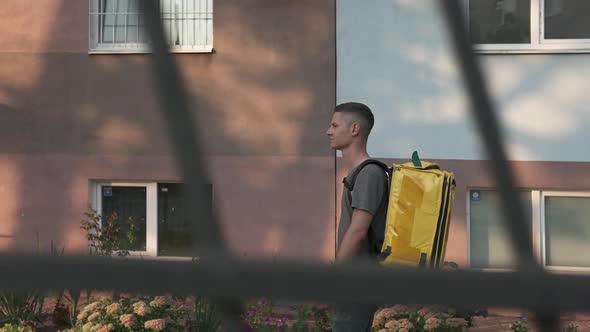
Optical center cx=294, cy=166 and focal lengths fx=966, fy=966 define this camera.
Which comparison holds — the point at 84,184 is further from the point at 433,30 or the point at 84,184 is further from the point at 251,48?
the point at 433,30

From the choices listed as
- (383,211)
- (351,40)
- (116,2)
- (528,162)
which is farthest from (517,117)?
(383,211)

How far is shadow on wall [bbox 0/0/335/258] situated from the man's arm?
4.86m

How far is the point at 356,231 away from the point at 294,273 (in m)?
2.97

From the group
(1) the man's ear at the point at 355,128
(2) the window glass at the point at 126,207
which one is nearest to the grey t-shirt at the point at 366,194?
(1) the man's ear at the point at 355,128

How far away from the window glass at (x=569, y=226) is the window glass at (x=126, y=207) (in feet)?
12.2

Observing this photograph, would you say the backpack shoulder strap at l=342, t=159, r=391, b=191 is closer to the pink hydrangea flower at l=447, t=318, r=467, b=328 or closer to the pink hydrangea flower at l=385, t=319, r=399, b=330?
the pink hydrangea flower at l=447, t=318, r=467, b=328

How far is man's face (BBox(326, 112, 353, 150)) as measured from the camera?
13.1 ft

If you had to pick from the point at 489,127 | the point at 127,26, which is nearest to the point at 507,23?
the point at 127,26

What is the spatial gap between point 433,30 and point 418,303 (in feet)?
26.4

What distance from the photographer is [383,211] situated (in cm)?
374

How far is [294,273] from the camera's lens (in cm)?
65

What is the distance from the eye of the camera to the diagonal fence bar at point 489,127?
0.67m

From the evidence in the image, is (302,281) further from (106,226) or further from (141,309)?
(106,226)

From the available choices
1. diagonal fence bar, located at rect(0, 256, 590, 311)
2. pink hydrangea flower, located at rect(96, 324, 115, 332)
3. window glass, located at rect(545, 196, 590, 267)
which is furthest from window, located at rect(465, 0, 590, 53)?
diagonal fence bar, located at rect(0, 256, 590, 311)
